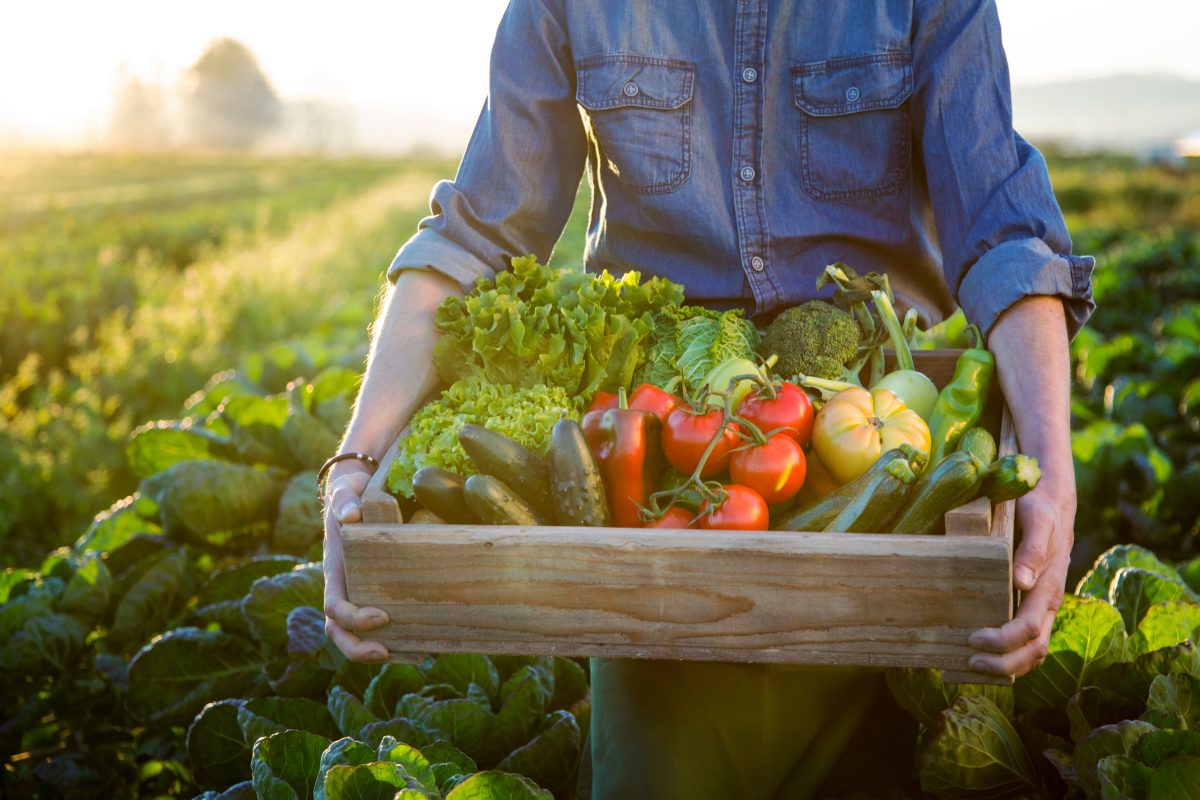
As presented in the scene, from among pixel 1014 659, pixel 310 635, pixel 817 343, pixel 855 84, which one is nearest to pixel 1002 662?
pixel 1014 659

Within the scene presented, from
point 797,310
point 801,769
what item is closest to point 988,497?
point 797,310

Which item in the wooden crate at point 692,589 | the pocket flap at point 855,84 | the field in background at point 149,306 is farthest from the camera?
the field in background at point 149,306

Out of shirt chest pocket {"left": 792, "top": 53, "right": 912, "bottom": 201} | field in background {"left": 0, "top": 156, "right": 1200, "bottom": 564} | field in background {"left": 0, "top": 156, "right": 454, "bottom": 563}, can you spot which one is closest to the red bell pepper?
shirt chest pocket {"left": 792, "top": 53, "right": 912, "bottom": 201}

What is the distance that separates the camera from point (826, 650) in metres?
2.01

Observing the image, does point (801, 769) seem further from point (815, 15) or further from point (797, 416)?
point (815, 15)

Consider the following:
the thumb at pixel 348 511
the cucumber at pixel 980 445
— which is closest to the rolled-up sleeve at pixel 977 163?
the cucumber at pixel 980 445

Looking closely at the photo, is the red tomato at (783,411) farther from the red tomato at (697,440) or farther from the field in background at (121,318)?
the field in background at (121,318)

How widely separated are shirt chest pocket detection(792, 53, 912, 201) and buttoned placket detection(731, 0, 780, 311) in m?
0.10

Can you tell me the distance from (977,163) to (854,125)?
32cm

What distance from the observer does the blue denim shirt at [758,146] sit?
101 inches

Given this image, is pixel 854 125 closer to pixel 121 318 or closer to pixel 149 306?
pixel 121 318

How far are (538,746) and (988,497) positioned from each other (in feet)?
4.49

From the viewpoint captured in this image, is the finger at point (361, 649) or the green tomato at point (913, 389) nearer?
the finger at point (361, 649)

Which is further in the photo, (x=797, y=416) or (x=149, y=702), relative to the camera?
(x=149, y=702)
